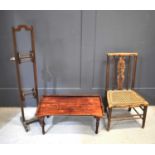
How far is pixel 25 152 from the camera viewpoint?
1.91 metres

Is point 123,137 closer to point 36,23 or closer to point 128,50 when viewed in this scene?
point 128,50

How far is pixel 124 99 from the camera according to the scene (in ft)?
7.35

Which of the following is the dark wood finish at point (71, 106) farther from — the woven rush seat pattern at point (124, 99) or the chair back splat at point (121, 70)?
the chair back splat at point (121, 70)

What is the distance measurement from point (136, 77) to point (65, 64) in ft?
3.54

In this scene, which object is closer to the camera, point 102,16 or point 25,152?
point 25,152

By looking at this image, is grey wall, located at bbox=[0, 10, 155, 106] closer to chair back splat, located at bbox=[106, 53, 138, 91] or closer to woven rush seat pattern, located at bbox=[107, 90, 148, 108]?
chair back splat, located at bbox=[106, 53, 138, 91]

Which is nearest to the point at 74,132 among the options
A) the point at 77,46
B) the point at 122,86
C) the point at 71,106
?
the point at 71,106

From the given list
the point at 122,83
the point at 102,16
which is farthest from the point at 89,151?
the point at 102,16

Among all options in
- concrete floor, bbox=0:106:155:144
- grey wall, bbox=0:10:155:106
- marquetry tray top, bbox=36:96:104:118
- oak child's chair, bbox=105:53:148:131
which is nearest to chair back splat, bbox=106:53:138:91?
oak child's chair, bbox=105:53:148:131

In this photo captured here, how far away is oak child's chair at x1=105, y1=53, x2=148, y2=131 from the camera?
7.12 ft

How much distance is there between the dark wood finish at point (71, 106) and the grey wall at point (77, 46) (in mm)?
310

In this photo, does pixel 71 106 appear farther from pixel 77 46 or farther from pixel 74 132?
pixel 77 46
